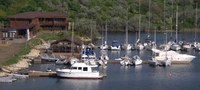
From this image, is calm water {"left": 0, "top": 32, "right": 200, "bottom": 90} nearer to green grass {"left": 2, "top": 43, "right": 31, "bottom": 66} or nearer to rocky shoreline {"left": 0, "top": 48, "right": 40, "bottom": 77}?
rocky shoreline {"left": 0, "top": 48, "right": 40, "bottom": 77}


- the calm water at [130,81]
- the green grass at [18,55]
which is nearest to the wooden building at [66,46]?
the green grass at [18,55]

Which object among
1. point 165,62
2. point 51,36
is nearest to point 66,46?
point 165,62

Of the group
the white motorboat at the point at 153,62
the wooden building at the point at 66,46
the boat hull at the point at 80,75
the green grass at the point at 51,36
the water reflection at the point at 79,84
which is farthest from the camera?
the green grass at the point at 51,36

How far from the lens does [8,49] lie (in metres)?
72.3

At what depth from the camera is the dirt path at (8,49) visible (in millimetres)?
65387

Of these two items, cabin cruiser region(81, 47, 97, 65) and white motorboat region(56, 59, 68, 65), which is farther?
white motorboat region(56, 59, 68, 65)

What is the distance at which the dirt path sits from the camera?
6539 cm

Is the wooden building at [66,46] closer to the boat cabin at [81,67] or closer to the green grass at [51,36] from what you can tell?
the green grass at [51,36]

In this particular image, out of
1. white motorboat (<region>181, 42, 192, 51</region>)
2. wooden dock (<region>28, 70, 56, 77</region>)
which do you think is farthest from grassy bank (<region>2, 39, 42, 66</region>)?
white motorboat (<region>181, 42, 192, 51</region>)

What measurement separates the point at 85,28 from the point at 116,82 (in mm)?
53287

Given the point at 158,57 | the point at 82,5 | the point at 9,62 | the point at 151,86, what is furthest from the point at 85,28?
the point at 151,86

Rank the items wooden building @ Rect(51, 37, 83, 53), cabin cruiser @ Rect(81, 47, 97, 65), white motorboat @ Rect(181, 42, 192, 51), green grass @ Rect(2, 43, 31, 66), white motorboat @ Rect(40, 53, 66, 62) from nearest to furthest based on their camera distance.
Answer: green grass @ Rect(2, 43, 31, 66) → cabin cruiser @ Rect(81, 47, 97, 65) → white motorboat @ Rect(40, 53, 66, 62) → wooden building @ Rect(51, 37, 83, 53) → white motorboat @ Rect(181, 42, 192, 51)

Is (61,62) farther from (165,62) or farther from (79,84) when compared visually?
(79,84)

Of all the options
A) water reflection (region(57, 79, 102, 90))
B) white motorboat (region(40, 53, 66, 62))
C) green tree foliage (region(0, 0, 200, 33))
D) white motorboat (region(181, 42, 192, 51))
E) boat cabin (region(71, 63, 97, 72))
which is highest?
green tree foliage (region(0, 0, 200, 33))
